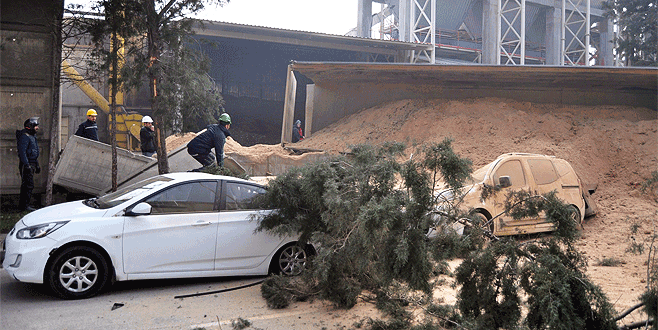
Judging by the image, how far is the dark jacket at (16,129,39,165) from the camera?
35.6 feet

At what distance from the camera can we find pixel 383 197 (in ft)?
18.3

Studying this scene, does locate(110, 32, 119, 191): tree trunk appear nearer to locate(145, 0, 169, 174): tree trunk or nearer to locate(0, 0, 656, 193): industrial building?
locate(145, 0, 169, 174): tree trunk

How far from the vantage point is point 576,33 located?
37562 mm

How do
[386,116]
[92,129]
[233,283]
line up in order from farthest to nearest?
[386,116]
[92,129]
[233,283]

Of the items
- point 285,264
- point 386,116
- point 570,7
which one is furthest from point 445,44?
point 285,264

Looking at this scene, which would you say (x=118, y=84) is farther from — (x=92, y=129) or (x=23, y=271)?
(x=23, y=271)

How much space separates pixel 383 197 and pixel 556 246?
1.71 meters

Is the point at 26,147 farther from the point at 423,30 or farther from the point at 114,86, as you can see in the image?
the point at 423,30

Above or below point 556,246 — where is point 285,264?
below

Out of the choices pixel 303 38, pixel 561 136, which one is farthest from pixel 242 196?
pixel 303 38

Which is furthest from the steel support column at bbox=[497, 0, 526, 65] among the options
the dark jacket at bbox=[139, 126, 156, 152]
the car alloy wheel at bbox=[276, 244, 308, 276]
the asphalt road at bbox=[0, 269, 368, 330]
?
the asphalt road at bbox=[0, 269, 368, 330]

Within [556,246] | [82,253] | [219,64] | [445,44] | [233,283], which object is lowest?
[233,283]

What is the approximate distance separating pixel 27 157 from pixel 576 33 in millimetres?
36453

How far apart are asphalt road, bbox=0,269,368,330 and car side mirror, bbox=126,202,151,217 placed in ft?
3.26
